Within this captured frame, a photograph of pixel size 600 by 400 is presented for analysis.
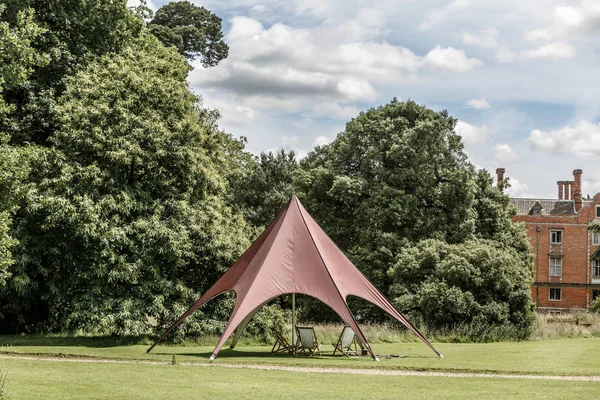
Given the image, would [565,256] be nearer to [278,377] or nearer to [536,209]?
[536,209]

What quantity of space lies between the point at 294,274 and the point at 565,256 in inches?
1936

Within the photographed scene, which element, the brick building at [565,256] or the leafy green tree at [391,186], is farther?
the brick building at [565,256]

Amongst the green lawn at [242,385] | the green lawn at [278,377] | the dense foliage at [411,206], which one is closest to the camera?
the green lawn at [242,385]

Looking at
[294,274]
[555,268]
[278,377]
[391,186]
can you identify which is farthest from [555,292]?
[278,377]

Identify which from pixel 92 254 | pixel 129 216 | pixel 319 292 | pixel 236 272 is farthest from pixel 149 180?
pixel 319 292

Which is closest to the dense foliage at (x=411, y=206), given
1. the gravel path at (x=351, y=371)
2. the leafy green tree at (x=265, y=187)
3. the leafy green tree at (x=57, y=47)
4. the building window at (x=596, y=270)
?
the leafy green tree at (x=265, y=187)

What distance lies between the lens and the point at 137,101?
2536 cm

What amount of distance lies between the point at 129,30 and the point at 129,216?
8512 mm

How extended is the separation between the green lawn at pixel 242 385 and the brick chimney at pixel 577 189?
5331 cm

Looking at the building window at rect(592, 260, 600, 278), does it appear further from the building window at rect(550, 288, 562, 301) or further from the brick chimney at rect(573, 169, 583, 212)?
the brick chimney at rect(573, 169, 583, 212)

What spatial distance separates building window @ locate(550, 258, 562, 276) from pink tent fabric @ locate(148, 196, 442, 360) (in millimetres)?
47124

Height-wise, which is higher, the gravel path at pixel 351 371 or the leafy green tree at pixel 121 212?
the leafy green tree at pixel 121 212

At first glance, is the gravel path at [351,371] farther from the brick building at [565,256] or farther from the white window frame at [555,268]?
the white window frame at [555,268]

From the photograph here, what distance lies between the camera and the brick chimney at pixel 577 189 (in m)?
64.5
